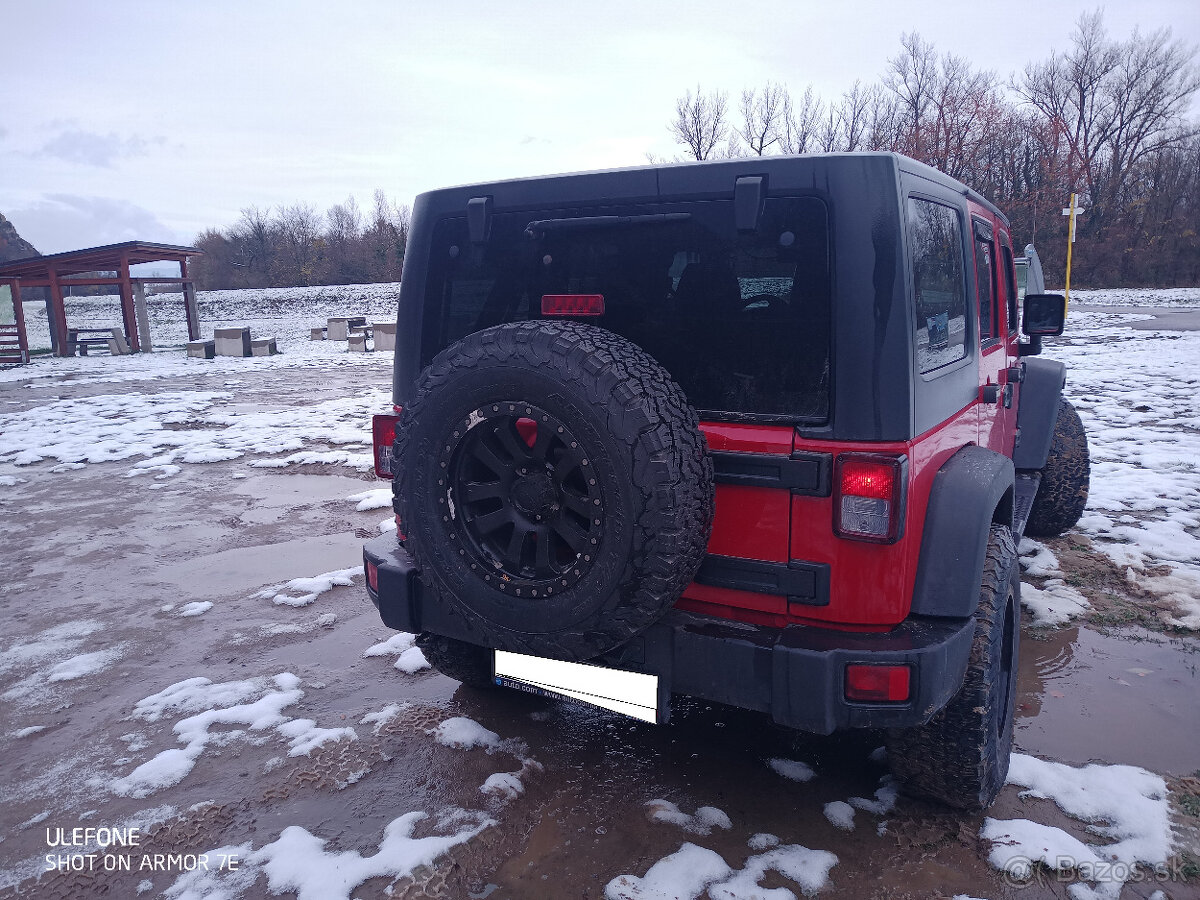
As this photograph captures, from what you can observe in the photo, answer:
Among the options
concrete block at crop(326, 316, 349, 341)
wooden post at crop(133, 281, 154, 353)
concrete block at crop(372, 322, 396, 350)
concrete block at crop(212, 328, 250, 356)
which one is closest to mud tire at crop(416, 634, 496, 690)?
concrete block at crop(372, 322, 396, 350)

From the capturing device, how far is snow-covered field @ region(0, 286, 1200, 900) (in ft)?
7.99

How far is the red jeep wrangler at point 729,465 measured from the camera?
85.8 inches

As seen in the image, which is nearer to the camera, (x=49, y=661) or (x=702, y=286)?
(x=702, y=286)

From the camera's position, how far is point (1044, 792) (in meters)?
2.74

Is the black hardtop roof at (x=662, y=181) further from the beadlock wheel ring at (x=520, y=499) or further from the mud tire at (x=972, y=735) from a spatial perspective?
the mud tire at (x=972, y=735)

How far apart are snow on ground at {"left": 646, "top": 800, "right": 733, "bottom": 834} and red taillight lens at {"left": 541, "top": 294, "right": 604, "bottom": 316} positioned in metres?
1.70

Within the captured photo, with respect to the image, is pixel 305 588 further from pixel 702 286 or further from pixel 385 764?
pixel 702 286

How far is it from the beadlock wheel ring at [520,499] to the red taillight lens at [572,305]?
43 centimetres

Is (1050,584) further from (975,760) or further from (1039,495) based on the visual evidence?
(975,760)

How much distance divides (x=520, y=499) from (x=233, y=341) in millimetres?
22613

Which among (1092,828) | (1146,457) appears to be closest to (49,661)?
(1092,828)

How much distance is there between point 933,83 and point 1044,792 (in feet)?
155

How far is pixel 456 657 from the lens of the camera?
3398 mm

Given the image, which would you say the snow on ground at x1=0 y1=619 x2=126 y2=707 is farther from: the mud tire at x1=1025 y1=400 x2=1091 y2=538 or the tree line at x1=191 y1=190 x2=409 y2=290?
the tree line at x1=191 y1=190 x2=409 y2=290
